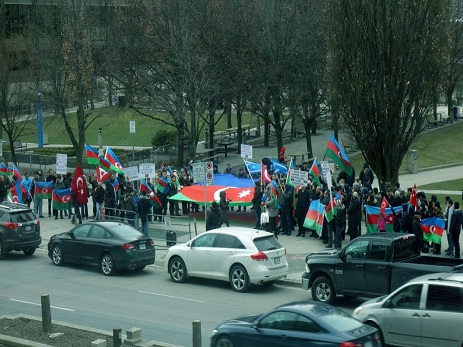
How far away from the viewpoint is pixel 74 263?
2453 cm

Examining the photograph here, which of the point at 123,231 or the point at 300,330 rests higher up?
the point at 123,231

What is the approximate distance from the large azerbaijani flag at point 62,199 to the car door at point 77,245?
7.56 meters

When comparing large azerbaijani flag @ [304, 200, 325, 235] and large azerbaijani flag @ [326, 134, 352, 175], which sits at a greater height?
large azerbaijani flag @ [326, 134, 352, 175]

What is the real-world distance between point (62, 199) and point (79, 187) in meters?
1.84

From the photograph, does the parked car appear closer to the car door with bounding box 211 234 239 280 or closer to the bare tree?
the car door with bounding box 211 234 239 280

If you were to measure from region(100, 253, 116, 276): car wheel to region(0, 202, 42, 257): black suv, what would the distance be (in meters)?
3.49

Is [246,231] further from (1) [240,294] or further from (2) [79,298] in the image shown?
(2) [79,298]

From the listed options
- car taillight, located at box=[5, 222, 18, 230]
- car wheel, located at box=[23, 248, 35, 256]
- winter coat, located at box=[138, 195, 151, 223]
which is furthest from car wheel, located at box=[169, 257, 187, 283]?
car wheel, located at box=[23, 248, 35, 256]

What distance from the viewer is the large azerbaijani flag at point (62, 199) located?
103 feet

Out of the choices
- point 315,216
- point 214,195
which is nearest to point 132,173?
point 214,195

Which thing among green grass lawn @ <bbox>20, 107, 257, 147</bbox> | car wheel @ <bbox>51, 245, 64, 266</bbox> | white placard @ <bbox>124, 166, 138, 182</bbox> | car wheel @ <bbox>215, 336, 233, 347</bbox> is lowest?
car wheel @ <bbox>215, 336, 233, 347</bbox>

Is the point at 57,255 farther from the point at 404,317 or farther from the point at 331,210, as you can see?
the point at 404,317

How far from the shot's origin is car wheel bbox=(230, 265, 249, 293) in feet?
67.4

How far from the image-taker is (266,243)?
20656mm
